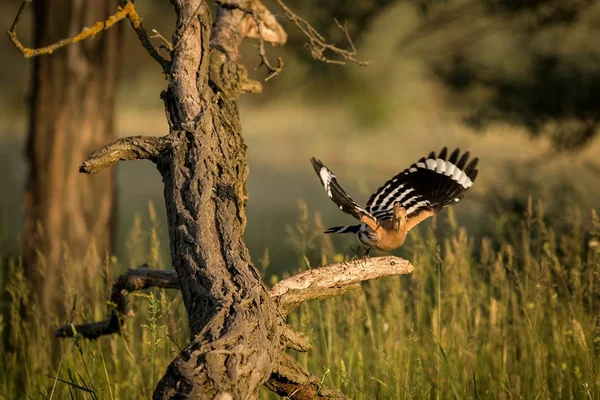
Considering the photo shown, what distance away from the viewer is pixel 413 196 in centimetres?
371

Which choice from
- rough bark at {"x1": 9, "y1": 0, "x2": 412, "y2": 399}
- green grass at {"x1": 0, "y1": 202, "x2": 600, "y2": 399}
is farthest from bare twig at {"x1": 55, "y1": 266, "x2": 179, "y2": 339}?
green grass at {"x1": 0, "y1": 202, "x2": 600, "y2": 399}

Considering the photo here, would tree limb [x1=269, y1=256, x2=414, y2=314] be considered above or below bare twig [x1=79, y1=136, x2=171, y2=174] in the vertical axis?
below

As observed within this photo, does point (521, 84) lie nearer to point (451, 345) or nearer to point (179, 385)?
point (451, 345)

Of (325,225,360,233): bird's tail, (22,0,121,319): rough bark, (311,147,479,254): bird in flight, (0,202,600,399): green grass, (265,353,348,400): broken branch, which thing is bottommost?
(265,353,348,400): broken branch

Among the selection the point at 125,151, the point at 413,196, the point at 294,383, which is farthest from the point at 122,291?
the point at 413,196

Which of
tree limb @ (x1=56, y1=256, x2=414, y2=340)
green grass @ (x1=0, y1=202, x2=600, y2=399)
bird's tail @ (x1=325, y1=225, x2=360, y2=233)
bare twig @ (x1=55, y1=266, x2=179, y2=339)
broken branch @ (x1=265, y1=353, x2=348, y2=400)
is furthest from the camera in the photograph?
green grass @ (x1=0, y1=202, x2=600, y2=399)

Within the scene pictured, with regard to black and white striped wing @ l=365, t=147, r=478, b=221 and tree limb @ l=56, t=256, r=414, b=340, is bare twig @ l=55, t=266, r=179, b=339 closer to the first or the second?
tree limb @ l=56, t=256, r=414, b=340

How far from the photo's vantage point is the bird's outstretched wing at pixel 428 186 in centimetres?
367

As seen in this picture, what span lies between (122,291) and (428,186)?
1291mm

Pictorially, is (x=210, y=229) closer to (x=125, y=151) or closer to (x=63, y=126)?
(x=125, y=151)

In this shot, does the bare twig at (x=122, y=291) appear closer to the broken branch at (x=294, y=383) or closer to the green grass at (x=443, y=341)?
the green grass at (x=443, y=341)

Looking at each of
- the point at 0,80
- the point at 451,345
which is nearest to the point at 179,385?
the point at 451,345

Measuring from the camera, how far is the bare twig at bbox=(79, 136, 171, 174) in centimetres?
319

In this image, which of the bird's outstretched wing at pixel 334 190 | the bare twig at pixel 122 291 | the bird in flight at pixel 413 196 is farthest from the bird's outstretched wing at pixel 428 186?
the bare twig at pixel 122 291
